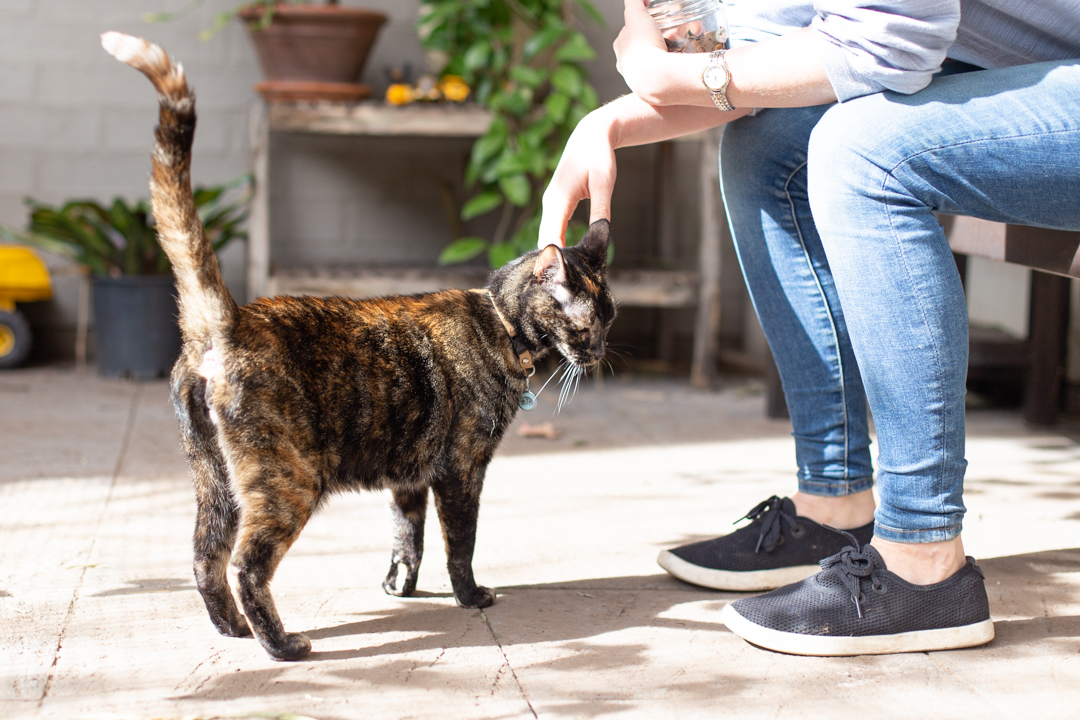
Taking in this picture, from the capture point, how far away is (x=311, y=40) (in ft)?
13.2

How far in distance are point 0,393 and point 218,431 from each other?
108 inches

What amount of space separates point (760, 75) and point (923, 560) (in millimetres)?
794

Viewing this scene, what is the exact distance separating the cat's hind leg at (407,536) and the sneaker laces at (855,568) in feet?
2.33

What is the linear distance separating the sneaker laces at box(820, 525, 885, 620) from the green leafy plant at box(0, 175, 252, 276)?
309cm

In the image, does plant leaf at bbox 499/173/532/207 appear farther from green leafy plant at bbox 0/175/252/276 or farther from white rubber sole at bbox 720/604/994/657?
white rubber sole at bbox 720/604/994/657

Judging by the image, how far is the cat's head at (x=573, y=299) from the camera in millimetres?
1726

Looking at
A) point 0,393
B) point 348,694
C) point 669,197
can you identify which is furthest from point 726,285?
point 348,694

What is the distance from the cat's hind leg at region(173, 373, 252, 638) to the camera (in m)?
1.52

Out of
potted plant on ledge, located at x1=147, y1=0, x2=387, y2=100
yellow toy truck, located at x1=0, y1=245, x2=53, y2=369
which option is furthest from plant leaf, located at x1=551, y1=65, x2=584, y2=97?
yellow toy truck, located at x1=0, y1=245, x2=53, y2=369

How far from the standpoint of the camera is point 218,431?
4.80 feet

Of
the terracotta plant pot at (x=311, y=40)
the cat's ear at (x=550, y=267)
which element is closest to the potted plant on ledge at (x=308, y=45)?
the terracotta plant pot at (x=311, y=40)

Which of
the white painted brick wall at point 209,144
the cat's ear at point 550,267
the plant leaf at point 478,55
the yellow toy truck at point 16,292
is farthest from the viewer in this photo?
the white painted brick wall at point 209,144

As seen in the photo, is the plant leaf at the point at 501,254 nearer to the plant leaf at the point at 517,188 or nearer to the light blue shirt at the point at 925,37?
the plant leaf at the point at 517,188

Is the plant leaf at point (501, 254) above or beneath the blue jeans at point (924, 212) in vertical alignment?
beneath
